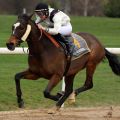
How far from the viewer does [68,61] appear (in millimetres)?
8133

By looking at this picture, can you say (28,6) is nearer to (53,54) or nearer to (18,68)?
(18,68)

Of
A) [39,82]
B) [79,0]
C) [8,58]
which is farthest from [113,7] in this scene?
[39,82]

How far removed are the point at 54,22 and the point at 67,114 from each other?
1475 mm

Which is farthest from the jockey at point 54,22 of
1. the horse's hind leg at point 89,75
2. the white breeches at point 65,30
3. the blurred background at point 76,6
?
the blurred background at point 76,6

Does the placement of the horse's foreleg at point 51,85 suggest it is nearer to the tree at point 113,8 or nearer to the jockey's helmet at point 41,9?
the jockey's helmet at point 41,9

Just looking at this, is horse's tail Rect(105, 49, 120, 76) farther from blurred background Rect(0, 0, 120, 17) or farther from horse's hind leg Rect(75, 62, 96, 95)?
blurred background Rect(0, 0, 120, 17)

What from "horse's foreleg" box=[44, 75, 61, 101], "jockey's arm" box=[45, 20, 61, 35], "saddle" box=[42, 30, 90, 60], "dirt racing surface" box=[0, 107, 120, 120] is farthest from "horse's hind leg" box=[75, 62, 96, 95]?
"jockey's arm" box=[45, 20, 61, 35]

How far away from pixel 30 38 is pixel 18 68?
213 inches

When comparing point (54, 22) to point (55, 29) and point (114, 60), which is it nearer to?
point (55, 29)

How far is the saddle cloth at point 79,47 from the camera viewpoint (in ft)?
27.5

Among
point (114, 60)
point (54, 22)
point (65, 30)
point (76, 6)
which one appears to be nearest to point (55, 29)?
point (54, 22)

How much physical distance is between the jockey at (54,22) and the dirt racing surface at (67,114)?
955 mm

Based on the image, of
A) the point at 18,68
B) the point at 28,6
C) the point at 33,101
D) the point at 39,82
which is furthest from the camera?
the point at 28,6

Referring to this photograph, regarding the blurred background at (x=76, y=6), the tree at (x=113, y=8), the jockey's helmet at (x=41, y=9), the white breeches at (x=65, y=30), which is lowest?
the blurred background at (x=76, y=6)
